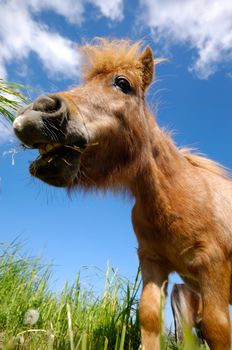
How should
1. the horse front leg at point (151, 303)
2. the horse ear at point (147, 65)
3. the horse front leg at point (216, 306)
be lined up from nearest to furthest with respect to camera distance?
the horse front leg at point (216, 306) → the horse front leg at point (151, 303) → the horse ear at point (147, 65)

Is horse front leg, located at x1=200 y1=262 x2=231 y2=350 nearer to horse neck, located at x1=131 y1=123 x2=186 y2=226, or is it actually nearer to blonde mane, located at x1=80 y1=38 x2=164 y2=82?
horse neck, located at x1=131 y1=123 x2=186 y2=226

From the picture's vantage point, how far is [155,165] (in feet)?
14.0

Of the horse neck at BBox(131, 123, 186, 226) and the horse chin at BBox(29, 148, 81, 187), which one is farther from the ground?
the horse neck at BBox(131, 123, 186, 226)

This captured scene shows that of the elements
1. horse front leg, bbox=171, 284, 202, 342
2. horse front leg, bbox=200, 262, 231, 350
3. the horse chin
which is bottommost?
horse front leg, bbox=200, 262, 231, 350

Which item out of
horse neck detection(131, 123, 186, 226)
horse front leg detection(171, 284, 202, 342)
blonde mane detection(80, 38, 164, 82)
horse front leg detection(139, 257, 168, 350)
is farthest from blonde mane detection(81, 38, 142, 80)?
horse front leg detection(171, 284, 202, 342)

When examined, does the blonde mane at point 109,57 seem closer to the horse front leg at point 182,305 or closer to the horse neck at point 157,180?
the horse neck at point 157,180

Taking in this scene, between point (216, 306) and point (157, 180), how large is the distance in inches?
54.0

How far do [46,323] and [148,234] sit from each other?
174 centimetres

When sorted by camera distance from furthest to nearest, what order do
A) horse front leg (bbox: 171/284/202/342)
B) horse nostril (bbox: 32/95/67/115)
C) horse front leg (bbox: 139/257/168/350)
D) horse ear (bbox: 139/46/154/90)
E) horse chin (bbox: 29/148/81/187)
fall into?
horse front leg (bbox: 171/284/202/342)
horse ear (bbox: 139/46/154/90)
horse front leg (bbox: 139/257/168/350)
horse chin (bbox: 29/148/81/187)
horse nostril (bbox: 32/95/67/115)

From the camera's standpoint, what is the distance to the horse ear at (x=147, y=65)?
4.43 meters

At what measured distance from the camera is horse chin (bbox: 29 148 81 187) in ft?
11.3

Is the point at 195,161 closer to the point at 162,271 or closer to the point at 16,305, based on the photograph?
the point at 162,271

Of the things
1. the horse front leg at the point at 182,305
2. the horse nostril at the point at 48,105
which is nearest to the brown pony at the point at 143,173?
the horse nostril at the point at 48,105

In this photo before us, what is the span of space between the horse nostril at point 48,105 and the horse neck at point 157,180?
1260 millimetres
